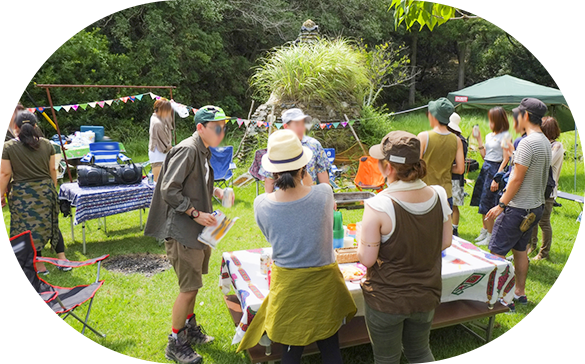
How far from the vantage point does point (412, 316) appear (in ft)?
6.97

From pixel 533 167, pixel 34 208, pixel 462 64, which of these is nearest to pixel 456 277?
pixel 533 167

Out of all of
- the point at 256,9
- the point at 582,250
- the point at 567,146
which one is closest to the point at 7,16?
the point at 256,9

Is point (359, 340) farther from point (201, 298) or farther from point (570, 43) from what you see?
point (570, 43)

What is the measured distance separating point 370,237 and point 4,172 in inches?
147

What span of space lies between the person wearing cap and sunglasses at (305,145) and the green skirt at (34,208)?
2.30 meters

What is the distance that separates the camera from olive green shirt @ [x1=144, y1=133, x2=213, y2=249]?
2.72 m

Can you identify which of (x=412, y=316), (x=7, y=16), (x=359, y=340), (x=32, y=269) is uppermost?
(x=7, y=16)

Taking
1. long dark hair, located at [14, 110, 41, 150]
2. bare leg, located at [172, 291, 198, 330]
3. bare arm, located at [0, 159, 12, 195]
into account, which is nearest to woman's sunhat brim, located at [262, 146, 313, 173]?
bare leg, located at [172, 291, 198, 330]

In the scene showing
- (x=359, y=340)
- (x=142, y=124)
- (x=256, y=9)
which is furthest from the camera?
(x=256, y=9)

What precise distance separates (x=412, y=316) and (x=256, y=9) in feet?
50.7

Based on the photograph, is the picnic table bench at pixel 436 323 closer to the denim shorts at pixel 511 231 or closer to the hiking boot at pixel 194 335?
the hiking boot at pixel 194 335

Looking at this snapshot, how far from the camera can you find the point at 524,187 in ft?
11.4

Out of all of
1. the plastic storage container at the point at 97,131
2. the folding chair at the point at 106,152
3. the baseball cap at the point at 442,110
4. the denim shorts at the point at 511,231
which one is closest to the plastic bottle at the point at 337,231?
the denim shorts at the point at 511,231

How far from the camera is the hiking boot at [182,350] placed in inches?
118
